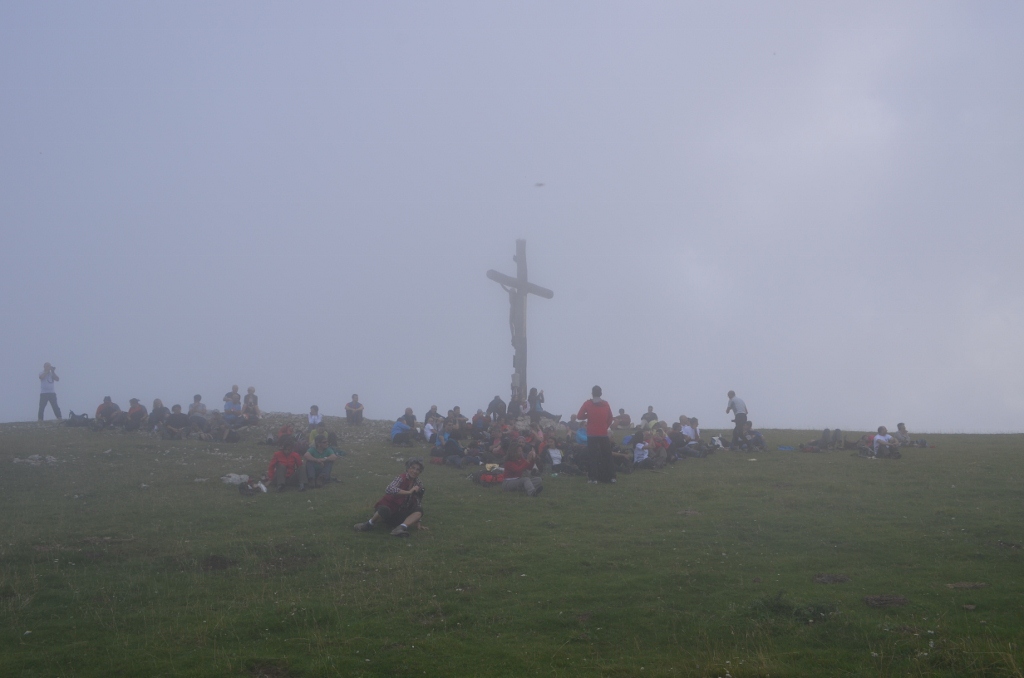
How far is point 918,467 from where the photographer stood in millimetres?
19766

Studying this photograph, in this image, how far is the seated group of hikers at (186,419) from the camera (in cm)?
2634

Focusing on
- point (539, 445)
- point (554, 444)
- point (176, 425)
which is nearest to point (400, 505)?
point (539, 445)

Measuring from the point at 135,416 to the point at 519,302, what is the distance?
16208mm

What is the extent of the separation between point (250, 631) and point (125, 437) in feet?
65.0

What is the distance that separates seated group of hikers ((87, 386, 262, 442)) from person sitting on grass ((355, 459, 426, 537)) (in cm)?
1389

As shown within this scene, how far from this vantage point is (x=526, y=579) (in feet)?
36.3

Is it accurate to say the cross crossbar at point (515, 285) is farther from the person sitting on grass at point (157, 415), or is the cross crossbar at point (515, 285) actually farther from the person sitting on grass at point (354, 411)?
the person sitting on grass at point (157, 415)

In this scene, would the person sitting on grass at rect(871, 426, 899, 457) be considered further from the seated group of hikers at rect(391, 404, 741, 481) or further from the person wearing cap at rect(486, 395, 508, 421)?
the person wearing cap at rect(486, 395, 508, 421)

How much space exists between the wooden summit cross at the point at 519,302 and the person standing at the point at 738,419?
36.4ft

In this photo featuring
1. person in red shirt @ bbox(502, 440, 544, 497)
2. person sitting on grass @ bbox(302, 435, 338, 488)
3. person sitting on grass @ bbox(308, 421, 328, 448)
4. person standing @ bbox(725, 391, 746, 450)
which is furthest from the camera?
person standing @ bbox(725, 391, 746, 450)

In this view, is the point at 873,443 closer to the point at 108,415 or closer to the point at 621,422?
the point at 621,422

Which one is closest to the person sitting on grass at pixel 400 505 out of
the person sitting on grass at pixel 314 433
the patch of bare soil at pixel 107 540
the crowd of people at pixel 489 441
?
the crowd of people at pixel 489 441

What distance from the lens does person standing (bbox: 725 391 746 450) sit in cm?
2481

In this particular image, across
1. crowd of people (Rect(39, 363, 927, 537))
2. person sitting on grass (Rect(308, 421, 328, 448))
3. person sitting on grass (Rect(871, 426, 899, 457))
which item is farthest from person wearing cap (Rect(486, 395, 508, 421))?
person sitting on grass (Rect(871, 426, 899, 457))
